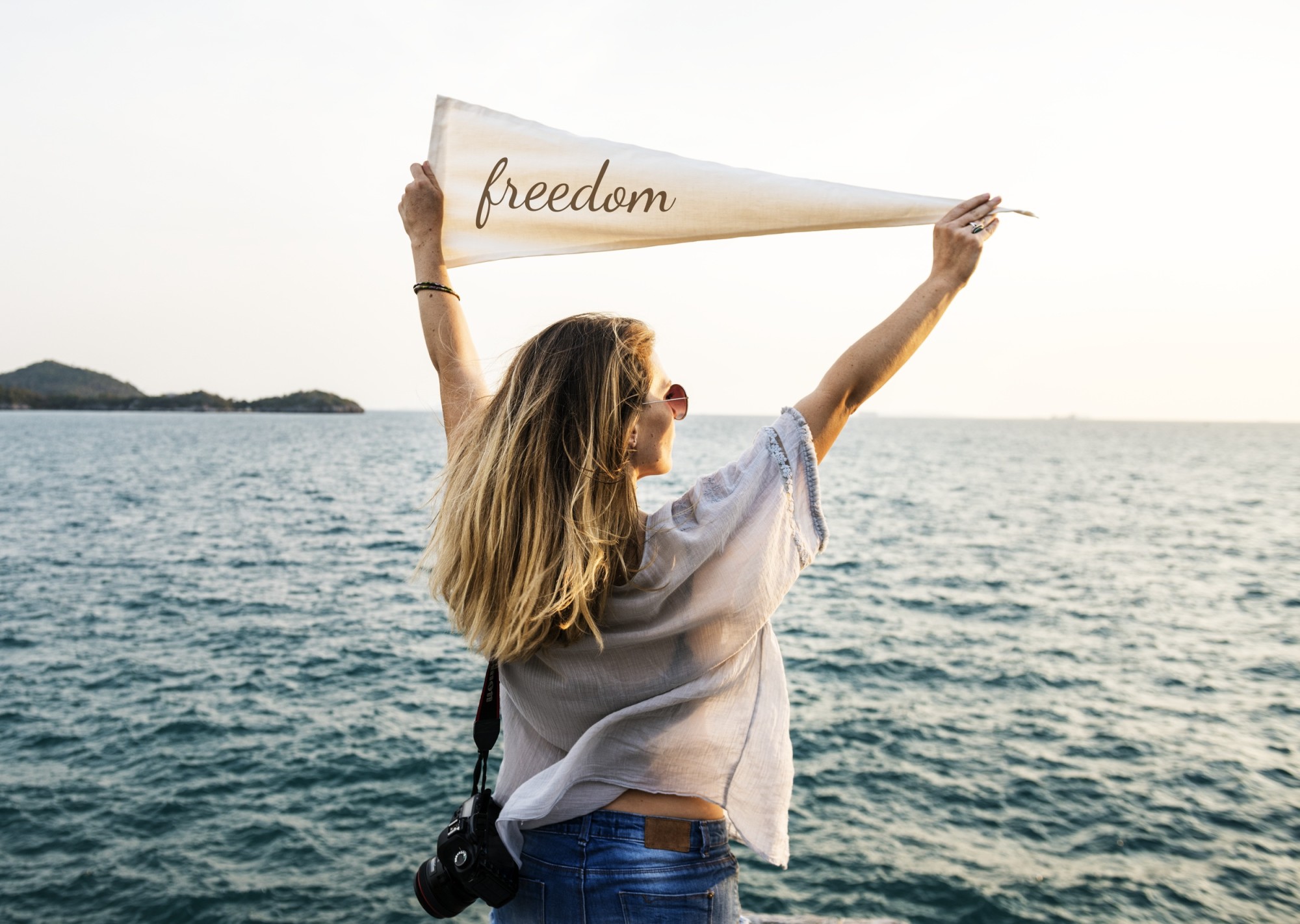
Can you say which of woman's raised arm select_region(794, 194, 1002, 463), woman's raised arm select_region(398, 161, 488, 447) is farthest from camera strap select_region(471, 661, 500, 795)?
woman's raised arm select_region(794, 194, 1002, 463)

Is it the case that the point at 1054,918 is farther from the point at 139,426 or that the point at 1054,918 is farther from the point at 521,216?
the point at 139,426

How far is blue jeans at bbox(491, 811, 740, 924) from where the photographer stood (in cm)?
152

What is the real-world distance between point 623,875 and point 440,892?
0.49 metres

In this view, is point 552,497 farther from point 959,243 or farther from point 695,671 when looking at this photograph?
point 959,243

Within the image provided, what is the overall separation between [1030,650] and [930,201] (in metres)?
14.7

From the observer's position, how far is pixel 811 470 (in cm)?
154

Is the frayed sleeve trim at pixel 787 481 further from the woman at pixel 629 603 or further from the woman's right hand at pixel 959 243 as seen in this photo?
the woman's right hand at pixel 959 243

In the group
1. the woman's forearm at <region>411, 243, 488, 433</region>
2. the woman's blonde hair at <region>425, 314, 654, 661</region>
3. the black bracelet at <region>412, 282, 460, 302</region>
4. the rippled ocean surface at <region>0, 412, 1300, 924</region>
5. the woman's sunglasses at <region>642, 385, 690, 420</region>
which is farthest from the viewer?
the rippled ocean surface at <region>0, 412, 1300, 924</region>

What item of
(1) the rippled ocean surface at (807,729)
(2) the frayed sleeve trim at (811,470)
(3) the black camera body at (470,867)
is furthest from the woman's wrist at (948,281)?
(1) the rippled ocean surface at (807,729)

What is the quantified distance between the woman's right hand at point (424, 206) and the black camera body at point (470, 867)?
1.41 meters

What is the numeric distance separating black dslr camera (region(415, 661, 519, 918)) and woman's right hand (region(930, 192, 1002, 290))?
1.29 metres

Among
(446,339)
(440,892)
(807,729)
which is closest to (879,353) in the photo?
(446,339)

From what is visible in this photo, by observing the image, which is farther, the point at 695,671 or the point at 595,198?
the point at 595,198

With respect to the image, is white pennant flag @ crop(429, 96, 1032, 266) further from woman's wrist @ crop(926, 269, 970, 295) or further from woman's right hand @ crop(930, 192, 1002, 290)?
woman's wrist @ crop(926, 269, 970, 295)
